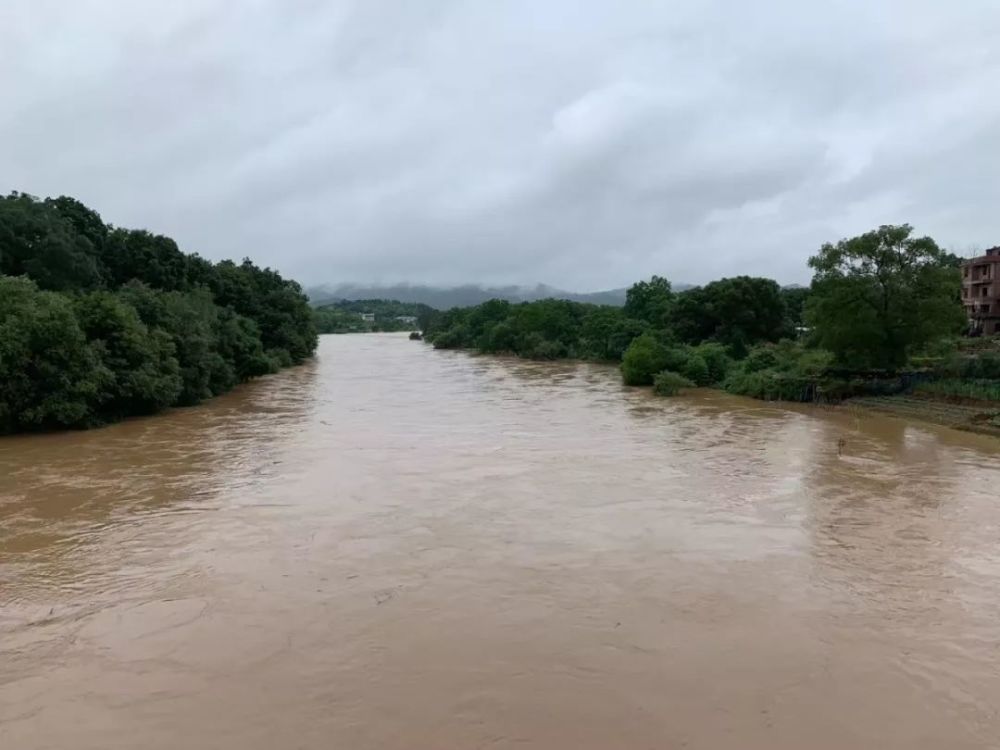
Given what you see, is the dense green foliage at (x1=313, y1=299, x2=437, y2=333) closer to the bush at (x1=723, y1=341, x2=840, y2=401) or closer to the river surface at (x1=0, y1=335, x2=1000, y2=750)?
the bush at (x1=723, y1=341, x2=840, y2=401)

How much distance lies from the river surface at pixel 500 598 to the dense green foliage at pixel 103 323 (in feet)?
11.3

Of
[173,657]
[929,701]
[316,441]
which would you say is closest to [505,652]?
[173,657]

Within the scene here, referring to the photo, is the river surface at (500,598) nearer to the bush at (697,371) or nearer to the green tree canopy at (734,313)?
the bush at (697,371)

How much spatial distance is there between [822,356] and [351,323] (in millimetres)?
119603

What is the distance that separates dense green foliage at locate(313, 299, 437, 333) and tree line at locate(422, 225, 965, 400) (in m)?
73.2

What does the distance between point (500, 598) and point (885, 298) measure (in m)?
24.8

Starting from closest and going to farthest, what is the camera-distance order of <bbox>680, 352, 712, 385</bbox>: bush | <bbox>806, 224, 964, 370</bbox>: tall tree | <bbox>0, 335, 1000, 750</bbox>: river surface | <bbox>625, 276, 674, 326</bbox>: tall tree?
<bbox>0, 335, 1000, 750</bbox>: river surface
<bbox>806, 224, 964, 370</bbox>: tall tree
<bbox>680, 352, 712, 385</bbox>: bush
<bbox>625, 276, 674, 326</bbox>: tall tree

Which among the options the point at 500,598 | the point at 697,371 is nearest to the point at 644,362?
the point at 697,371

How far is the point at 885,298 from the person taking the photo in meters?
28.5

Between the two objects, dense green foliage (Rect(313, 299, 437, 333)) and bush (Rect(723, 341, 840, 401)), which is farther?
dense green foliage (Rect(313, 299, 437, 333))

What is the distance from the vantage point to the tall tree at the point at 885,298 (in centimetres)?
2780

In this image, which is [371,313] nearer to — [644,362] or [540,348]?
[540,348]

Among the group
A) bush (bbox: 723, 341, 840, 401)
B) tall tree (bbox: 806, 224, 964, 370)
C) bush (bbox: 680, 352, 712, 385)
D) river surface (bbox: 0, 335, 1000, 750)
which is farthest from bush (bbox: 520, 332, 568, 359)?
river surface (bbox: 0, 335, 1000, 750)

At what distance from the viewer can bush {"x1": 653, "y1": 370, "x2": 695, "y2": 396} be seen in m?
32.3
